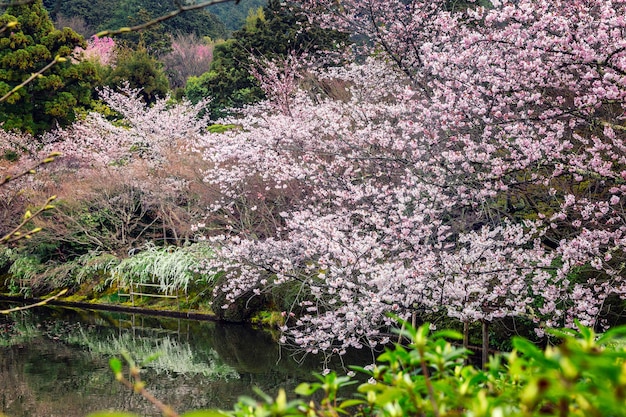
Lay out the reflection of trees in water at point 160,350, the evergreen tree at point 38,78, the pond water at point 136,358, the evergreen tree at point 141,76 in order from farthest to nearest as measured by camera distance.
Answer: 1. the evergreen tree at point 141,76
2. the evergreen tree at point 38,78
3. the reflection of trees in water at point 160,350
4. the pond water at point 136,358

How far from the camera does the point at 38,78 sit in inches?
777

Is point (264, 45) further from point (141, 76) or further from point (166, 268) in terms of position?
point (166, 268)

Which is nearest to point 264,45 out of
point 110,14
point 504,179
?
point 504,179

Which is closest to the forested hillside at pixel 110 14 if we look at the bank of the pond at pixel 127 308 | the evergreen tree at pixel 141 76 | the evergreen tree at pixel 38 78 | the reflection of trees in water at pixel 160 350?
the evergreen tree at pixel 141 76

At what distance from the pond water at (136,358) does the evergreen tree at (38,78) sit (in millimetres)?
8771

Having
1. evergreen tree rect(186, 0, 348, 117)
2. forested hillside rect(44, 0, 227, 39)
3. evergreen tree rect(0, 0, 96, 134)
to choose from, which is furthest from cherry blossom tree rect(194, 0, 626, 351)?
forested hillside rect(44, 0, 227, 39)

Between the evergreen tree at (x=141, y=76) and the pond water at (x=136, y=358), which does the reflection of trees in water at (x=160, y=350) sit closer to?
the pond water at (x=136, y=358)

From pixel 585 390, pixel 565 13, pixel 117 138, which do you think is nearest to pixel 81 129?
pixel 117 138

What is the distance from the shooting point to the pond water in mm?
7676

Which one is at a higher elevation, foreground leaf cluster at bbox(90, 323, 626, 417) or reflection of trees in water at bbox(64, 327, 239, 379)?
foreground leaf cluster at bbox(90, 323, 626, 417)

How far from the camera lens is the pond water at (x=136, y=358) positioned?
25.2ft

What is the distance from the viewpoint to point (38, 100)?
20.2 m

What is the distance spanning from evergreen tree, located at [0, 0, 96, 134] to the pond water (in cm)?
877

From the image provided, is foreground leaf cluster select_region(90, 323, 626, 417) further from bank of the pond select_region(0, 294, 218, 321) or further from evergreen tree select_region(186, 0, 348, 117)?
evergreen tree select_region(186, 0, 348, 117)
